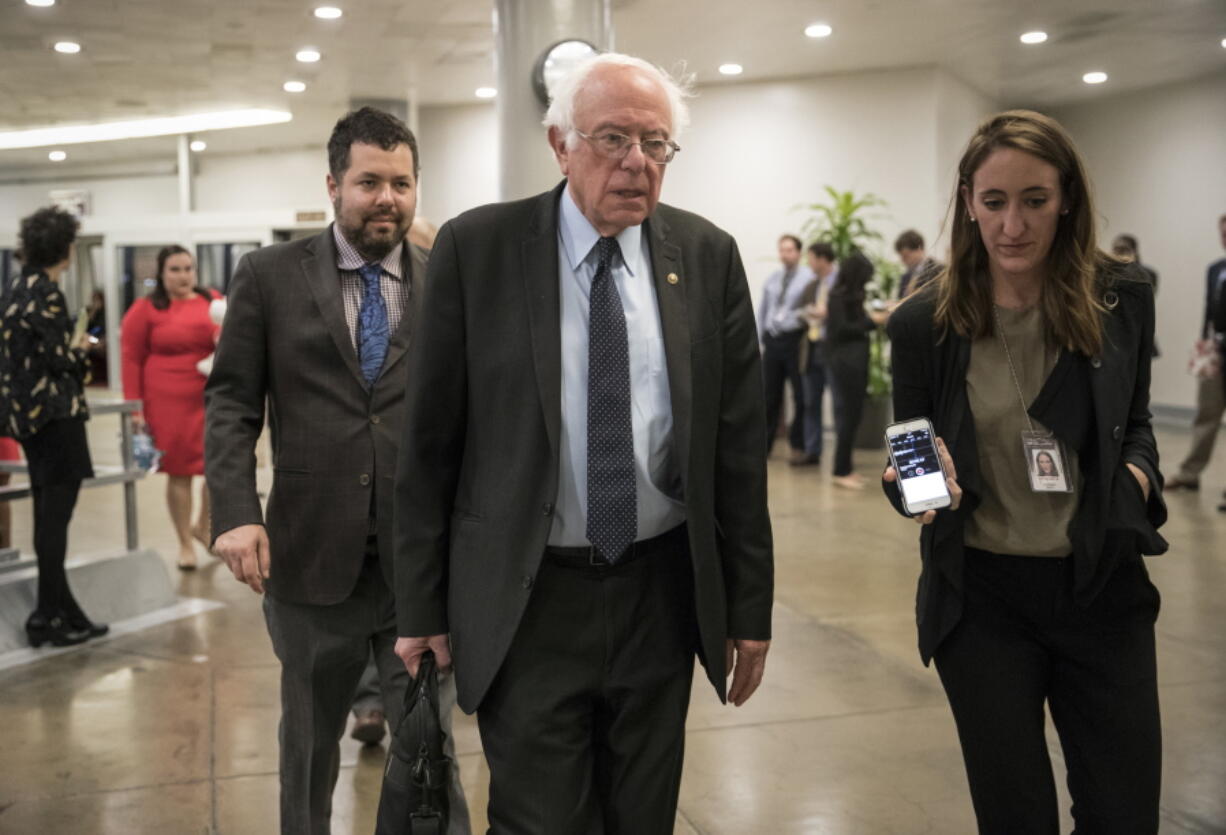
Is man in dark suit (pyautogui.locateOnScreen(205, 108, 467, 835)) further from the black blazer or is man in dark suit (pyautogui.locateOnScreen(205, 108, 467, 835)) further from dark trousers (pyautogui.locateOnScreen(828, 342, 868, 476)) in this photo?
dark trousers (pyautogui.locateOnScreen(828, 342, 868, 476))

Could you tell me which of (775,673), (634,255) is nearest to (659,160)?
(634,255)

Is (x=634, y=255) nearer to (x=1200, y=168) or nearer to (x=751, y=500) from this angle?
(x=751, y=500)

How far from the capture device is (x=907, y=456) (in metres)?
2.14

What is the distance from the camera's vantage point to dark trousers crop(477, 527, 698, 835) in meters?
2.03

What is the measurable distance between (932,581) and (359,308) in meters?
1.39

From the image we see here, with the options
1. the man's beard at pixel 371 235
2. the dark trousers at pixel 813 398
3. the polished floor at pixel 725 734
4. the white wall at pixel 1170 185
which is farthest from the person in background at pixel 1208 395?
the man's beard at pixel 371 235

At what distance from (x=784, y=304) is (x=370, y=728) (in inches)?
292

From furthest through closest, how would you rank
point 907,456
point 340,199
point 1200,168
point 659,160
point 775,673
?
point 1200,168 → point 775,673 → point 340,199 → point 907,456 → point 659,160

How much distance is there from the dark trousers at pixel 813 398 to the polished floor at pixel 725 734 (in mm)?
4317

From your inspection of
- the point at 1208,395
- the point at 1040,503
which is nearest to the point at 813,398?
the point at 1208,395

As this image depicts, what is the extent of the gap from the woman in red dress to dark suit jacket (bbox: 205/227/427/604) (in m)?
4.24

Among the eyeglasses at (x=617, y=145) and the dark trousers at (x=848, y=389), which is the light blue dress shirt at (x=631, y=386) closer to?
the eyeglasses at (x=617, y=145)

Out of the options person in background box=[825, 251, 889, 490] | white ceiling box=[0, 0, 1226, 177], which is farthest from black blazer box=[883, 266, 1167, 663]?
white ceiling box=[0, 0, 1226, 177]

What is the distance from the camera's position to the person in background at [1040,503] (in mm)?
2127
